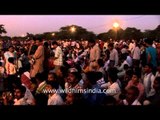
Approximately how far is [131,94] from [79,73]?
109 cm

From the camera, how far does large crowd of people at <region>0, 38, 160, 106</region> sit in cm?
714

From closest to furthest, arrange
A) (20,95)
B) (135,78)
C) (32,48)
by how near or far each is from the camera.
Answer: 1. (20,95)
2. (135,78)
3. (32,48)

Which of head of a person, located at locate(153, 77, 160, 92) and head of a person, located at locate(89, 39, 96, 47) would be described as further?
head of a person, located at locate(89, 39, 96, 47)

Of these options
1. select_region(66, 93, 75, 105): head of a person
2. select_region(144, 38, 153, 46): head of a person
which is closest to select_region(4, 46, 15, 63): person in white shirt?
select_region(144, 38, 153, 46): head of a person

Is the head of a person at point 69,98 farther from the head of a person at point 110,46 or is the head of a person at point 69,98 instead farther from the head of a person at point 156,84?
the head of a person at point 110,46

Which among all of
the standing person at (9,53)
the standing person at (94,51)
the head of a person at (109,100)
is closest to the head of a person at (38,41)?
the standing person at (9,53)

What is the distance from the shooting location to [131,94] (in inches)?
276

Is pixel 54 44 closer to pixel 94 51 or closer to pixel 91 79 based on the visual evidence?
pixel 94 51

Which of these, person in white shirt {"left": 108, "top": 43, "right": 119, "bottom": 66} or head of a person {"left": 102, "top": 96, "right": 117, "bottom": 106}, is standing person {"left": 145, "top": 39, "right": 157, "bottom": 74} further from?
head of a person {"left": 102, "top": 96, "right": 117, "bottom": 106}

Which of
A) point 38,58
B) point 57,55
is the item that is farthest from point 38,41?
point 57,55

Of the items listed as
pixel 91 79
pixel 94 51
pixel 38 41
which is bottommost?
pixel 94 51

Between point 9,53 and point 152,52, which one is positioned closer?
point 152,52

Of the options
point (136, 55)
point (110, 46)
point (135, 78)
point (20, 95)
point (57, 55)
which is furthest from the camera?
point (110, 46)
